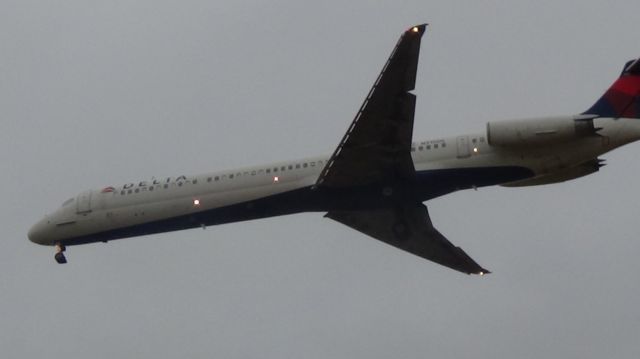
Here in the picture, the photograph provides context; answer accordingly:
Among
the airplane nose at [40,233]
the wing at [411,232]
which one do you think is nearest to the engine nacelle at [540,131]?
the wing at [411,232]

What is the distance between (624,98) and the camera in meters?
40.3

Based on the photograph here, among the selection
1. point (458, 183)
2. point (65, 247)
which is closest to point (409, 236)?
point (458, 183)

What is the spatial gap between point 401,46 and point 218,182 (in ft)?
29.4

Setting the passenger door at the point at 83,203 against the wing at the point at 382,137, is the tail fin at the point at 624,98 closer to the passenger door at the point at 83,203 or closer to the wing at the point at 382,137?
the wing at the point at 382,137

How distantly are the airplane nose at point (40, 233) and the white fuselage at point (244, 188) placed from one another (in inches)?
1.3

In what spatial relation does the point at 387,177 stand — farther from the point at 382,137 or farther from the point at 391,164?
the point at 382,137

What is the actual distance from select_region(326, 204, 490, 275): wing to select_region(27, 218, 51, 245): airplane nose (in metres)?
9.28

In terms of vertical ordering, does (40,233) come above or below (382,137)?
below

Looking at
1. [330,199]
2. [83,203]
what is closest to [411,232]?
[330,199]

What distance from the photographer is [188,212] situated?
143 feet

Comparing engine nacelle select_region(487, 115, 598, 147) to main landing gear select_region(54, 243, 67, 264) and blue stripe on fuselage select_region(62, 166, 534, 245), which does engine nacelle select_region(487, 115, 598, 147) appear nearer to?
blue stripe on fuselage select_region(62, 166, 534, 245)

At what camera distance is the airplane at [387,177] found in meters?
39.2

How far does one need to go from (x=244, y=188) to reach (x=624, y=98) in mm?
11683

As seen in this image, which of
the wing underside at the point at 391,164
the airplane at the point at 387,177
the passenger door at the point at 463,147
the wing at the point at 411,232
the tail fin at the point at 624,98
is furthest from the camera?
the wing at the point at 411,232
